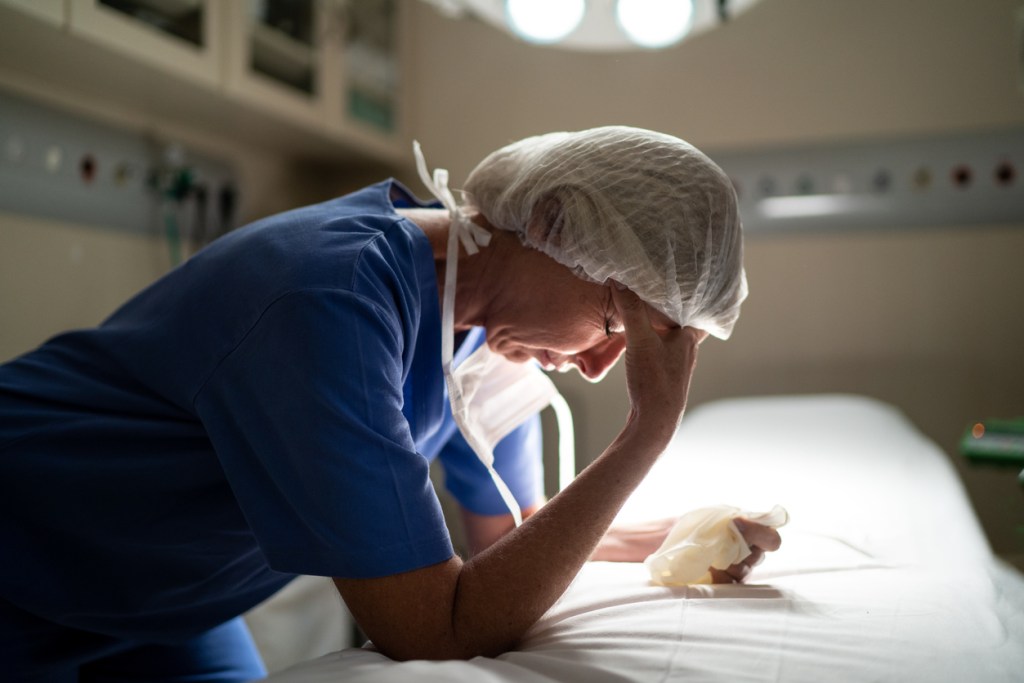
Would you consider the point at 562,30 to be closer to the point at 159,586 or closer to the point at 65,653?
the point at 159,586

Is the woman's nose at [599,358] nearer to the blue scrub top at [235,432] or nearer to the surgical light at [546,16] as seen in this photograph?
the blue scrub top at [235,432]

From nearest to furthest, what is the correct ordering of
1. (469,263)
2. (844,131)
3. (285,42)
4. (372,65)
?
(469,263), (285,42), (844,131), (372,65)

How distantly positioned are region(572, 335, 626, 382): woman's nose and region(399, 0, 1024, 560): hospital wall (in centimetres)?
88

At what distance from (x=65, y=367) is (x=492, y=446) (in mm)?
499

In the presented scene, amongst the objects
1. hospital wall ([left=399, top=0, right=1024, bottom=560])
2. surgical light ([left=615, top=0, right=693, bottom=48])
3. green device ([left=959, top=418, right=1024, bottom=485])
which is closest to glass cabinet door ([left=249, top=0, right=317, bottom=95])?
hospital wall ([left=399, top=0, right=1024, bottom=560])

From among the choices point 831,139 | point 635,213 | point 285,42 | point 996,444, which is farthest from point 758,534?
point 285,42

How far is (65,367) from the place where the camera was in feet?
3.04

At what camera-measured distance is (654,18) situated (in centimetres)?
98

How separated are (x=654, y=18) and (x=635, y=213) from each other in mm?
283

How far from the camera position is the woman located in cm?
70

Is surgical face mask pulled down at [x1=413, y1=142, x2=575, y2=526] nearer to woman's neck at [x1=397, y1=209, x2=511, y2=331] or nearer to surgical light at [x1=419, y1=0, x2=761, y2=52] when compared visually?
woman's neck at [x1=397, y1=209, x2=511, y2=331]

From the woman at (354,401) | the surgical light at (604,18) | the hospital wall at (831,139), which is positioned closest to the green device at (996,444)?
the hospital wall at (831,139)

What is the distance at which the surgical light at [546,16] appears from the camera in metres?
0.96

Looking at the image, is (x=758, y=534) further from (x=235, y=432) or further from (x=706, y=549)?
(x=235, y=432)
